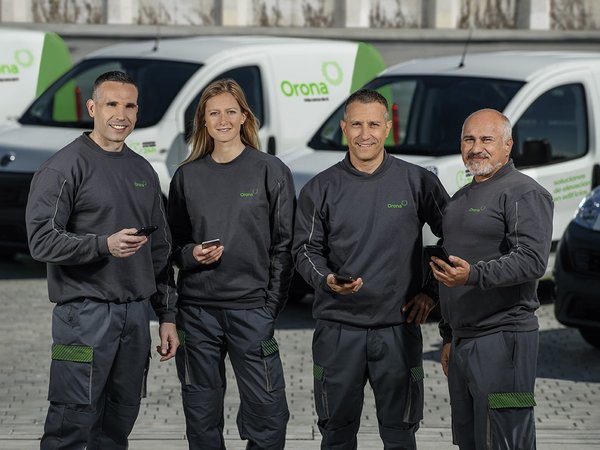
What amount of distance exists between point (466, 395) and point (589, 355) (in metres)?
4.57

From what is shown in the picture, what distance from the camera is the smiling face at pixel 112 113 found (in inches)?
256

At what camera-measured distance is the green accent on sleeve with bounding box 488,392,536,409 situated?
619cm

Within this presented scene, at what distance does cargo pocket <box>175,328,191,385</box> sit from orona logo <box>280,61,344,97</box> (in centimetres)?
760

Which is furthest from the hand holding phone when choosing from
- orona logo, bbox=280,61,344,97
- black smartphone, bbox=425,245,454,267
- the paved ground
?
orona logo, bbox=280,61,344,97

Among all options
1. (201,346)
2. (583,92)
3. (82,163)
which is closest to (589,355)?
(583,92)

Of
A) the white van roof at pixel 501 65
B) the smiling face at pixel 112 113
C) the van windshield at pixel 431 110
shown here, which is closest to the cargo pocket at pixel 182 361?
the smiling face at pixel 112 113

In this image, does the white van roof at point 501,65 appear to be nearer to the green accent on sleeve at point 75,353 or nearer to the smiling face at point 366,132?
the smiling face at point 366,132

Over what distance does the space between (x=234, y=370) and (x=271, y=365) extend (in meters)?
0.16

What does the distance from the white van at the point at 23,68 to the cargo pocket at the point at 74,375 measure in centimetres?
961

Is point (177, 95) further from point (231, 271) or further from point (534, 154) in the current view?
point (231, 271)

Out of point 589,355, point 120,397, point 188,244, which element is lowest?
point 589,355

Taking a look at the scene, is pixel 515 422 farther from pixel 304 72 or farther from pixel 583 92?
pixel 304 72

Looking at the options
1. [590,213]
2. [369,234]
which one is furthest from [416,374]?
[590,213]

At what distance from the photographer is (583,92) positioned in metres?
12.6
